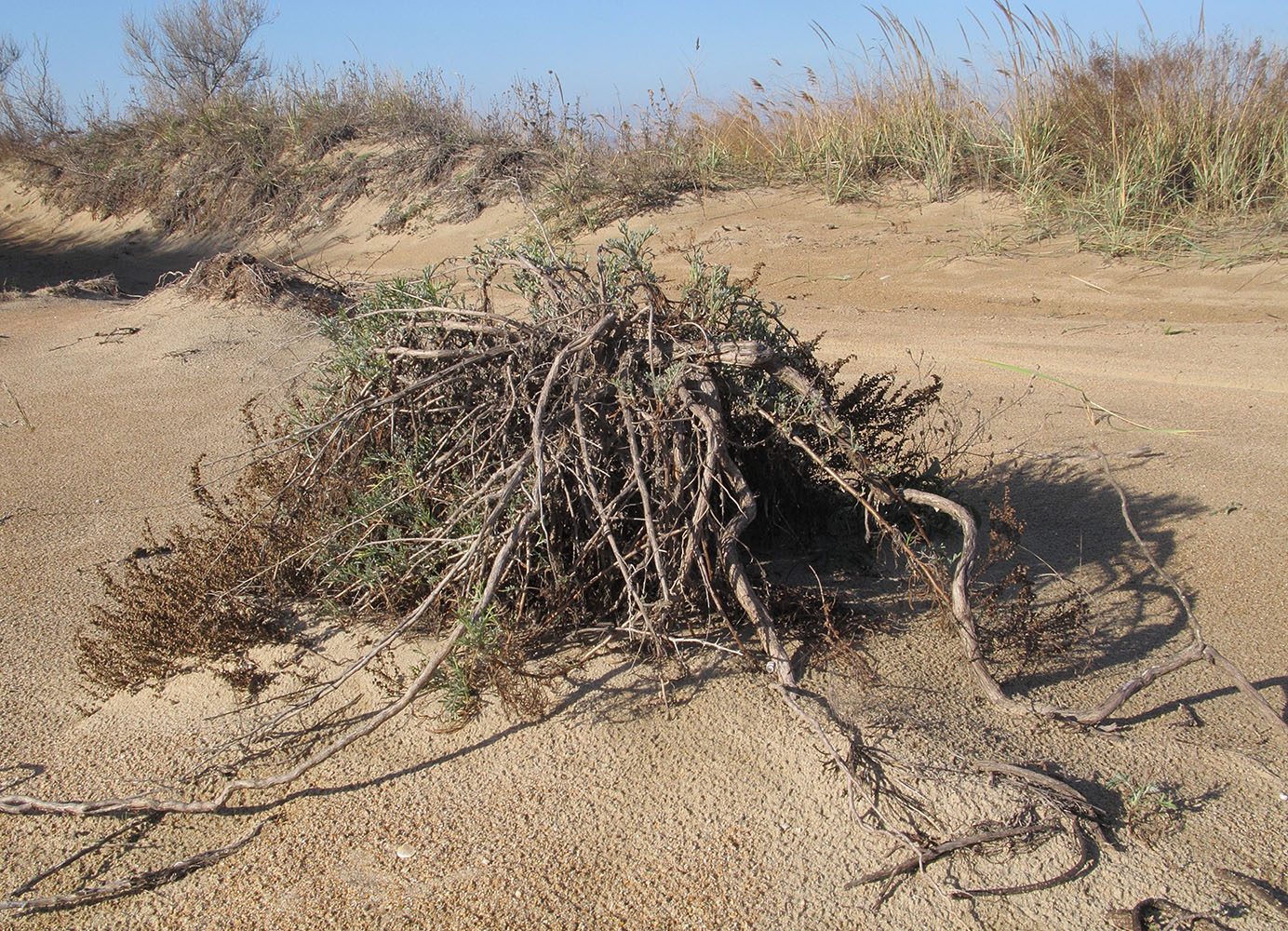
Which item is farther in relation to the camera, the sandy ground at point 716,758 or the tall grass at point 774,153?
the tall grass at point 774,153

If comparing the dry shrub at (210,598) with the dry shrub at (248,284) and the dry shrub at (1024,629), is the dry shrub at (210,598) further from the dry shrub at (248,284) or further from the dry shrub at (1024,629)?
the dry shrub at (248,284)

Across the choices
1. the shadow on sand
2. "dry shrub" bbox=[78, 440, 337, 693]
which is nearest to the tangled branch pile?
"dry shrub" bbox=[78, 440, 337, 693]

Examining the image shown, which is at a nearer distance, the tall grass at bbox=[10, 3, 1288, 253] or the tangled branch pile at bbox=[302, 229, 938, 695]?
the tangled branch pile at bbox=[302, 229, 938, 695]

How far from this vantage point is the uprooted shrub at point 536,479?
8.36ft

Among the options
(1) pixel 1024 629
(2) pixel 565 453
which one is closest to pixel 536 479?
(2) pixel 565 453

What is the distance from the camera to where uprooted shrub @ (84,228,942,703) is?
8.36 feet

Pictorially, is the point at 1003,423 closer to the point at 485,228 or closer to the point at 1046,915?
the point at 1046,915

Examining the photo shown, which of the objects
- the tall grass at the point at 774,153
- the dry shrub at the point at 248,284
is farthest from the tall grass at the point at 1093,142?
the dry shrub at the point at 248,284

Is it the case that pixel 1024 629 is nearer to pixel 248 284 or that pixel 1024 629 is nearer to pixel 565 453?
pixel 565 453

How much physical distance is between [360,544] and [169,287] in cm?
569

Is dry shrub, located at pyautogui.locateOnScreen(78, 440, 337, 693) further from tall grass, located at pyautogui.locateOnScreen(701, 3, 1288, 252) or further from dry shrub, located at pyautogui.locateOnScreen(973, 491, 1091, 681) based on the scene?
tall grass, located at pyautogui.locateOnScreen(701, 3, 1288, 252)

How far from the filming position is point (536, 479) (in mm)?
2473

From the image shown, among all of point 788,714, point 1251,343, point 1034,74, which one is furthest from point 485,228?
point 788,714

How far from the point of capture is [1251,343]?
19.8 feet
